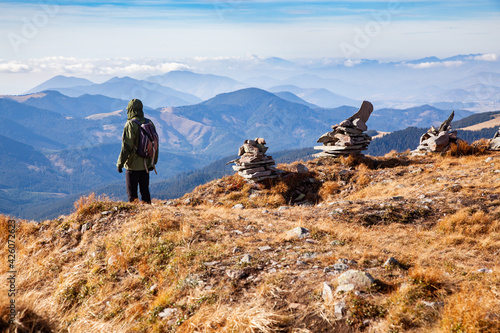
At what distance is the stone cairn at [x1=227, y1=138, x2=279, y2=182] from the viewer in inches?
647

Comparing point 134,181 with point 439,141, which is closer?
point 134,181

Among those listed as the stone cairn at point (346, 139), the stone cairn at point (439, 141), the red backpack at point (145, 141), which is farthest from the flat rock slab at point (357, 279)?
the stone cairn at point (439, 141)

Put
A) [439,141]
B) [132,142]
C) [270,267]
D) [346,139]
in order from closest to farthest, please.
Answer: [270,267] → [132,142] → [346,139] → [439,141]

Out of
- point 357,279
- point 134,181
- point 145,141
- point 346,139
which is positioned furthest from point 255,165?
point 357,279

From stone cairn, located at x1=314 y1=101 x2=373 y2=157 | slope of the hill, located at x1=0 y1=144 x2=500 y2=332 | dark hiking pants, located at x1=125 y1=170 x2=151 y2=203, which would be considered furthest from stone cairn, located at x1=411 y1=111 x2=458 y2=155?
dark hiking pants, located at x1=125 y1=170 x2=151 y2=203

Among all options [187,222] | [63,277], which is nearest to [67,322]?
[63,277]

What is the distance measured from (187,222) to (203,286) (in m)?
3.25

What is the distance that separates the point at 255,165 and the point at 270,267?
1061cm

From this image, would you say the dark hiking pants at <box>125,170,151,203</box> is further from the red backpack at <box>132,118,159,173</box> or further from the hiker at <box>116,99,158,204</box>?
the red backpack at <box>132,118,159,173</box>

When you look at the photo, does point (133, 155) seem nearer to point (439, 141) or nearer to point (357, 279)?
point (357, 279)

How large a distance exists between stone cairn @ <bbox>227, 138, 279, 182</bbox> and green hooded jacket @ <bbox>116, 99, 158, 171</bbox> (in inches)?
222

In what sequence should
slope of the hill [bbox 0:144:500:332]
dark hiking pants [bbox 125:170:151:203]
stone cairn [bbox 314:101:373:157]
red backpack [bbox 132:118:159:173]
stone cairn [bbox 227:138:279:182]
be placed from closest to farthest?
slope of the hill [bbox 0:144:500:332]
red backpack [bbox 132:118:159:173]
dark hiking pants [bbox 125:170:151:203]
stone cairn [bbox 227:138:279:182]
stone cairn [bbox 314:101:373:157]

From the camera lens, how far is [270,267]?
6453 mm

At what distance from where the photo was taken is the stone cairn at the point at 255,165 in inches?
647
